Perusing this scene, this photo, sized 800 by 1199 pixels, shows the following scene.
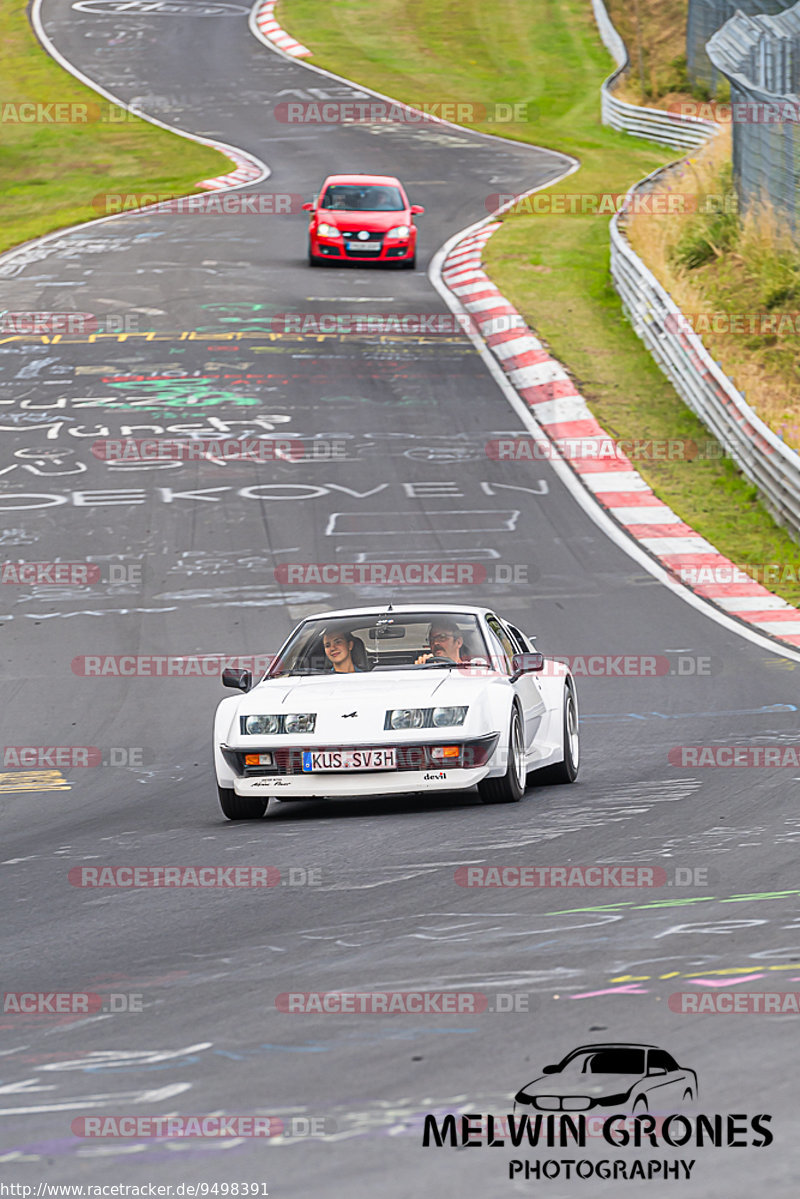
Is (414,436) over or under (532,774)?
under

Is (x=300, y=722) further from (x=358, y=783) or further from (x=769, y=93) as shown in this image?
(x=769, y=93)

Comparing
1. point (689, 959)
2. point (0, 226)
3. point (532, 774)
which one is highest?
point (689, 959)

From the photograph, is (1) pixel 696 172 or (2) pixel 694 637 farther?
(1) pixel 696 172

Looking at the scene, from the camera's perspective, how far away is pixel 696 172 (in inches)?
1119

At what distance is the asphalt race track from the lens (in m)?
4.25

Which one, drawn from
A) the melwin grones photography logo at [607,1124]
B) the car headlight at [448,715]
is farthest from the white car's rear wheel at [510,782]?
the melwin grones photography logo at [607,1124]

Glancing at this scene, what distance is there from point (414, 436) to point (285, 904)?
14.9 metres

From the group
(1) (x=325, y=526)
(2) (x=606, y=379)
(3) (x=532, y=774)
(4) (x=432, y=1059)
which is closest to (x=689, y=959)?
(4) (x=432, y=1059)

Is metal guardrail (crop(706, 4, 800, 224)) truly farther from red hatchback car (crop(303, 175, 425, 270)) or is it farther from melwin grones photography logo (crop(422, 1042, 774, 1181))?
melwin grones photography logo (crop(422, 1042, 774, 1181))

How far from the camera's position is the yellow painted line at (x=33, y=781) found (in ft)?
32.1

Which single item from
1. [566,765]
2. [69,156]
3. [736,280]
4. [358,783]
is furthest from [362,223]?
[358,783]

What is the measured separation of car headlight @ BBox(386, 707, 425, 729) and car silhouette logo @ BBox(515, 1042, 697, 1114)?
391 cm

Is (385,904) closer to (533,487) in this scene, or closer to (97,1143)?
(97,1143)

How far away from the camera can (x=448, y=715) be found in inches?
330
